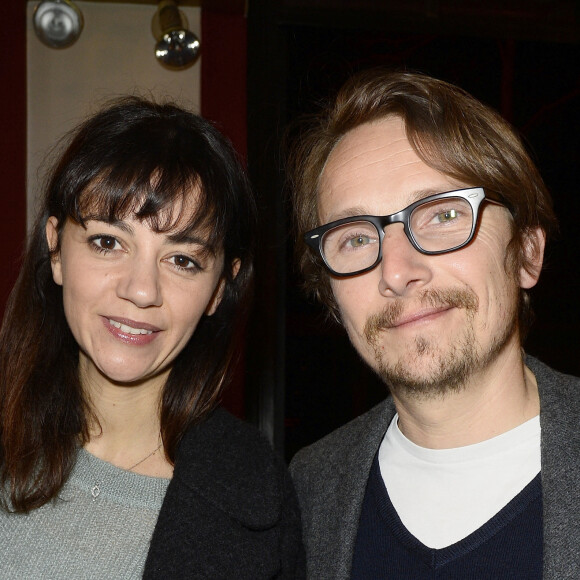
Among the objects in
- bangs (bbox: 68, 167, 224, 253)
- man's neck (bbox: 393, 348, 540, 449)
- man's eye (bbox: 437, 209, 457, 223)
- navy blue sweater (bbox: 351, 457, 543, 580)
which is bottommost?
navy blue sweater (bbox: 351, 457, 543, 580)

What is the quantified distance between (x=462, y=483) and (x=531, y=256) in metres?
0.61

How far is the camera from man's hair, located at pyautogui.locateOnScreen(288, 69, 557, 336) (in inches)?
66.4

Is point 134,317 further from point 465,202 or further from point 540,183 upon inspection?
point 540,183

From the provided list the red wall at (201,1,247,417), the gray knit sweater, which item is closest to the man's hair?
the gray knit sweater

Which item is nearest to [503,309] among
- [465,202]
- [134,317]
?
[465,202]

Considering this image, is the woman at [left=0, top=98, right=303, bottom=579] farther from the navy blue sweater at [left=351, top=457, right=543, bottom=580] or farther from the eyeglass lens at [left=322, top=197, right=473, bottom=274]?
the eyeglass lens at [left=322, top=197, right=473, bottom=274]

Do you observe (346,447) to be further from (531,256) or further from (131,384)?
(531,256)

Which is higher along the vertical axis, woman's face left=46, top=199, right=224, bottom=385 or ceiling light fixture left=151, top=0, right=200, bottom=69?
ceiling light fixture left=151, top=0, right=200, bottom=69

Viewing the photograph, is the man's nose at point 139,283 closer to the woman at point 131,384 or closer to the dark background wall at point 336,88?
the woman at point 131,384

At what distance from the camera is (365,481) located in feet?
5.73

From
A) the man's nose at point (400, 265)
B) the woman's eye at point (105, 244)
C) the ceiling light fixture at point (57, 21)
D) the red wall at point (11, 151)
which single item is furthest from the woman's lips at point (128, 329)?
the ceiling light fixture at point (57, 21)

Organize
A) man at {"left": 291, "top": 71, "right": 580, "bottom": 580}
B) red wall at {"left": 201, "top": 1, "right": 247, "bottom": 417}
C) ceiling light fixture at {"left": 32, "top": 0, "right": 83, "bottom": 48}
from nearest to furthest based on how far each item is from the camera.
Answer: man at {"left": 291, "top": 71, "right": 580, "bottom": 580} < ceiling light fixture at {"left": 32, "top": 0, "right": 83, "bottom": 48} < red wall at {"left": 201, "top": 1, "right": 247, "bottom": 417}

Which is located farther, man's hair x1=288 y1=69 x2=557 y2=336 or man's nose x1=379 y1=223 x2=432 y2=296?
man's hair x1=288 y1=69 x2=557 y2=336

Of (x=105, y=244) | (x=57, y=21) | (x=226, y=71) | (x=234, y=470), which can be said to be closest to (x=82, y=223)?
(x=105, y=244)
